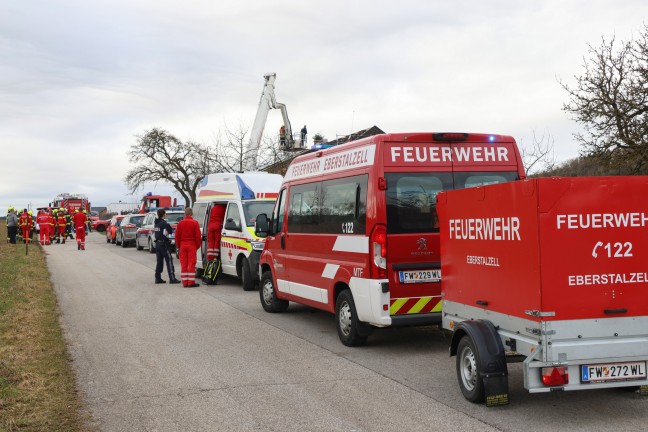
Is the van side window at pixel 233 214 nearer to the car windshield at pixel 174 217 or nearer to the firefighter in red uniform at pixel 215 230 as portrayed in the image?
the firefighter in red uniform at pixel 215 230

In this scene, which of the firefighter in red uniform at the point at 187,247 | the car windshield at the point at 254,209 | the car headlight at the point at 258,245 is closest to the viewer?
the car headlight at the point at 258,245

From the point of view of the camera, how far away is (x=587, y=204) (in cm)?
534

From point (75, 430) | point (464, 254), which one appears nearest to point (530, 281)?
point (464, 254)

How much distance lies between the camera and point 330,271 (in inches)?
353

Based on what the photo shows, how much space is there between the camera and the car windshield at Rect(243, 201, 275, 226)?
15141mm

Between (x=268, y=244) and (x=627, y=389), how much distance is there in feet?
21.7

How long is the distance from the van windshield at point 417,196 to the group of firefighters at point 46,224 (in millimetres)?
24636

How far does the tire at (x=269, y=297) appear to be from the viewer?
11602mm

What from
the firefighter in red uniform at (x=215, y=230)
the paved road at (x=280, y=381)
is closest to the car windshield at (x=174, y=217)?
the firefighter in red uniform at (x=215, y=230)

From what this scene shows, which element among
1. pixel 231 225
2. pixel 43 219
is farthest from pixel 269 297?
pixel 43 219

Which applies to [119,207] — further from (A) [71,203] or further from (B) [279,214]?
(B) [279,214]

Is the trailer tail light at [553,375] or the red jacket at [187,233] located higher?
the red jacket at [187,233]

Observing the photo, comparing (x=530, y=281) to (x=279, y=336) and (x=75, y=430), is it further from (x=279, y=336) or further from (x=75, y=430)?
(x=279, y=336)

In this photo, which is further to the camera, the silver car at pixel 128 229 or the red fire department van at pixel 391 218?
the silver car at pixel 128 229
